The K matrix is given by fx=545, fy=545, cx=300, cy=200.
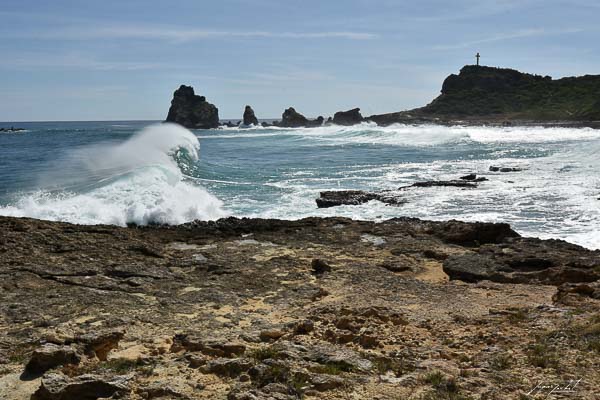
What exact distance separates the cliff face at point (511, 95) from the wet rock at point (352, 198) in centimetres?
7112

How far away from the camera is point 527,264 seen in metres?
10.4

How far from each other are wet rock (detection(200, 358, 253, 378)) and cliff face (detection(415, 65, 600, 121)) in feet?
282

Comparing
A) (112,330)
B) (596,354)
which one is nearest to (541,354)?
(596,354)

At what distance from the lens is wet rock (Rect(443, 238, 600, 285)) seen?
9.72 m

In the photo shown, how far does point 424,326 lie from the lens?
7.44 m

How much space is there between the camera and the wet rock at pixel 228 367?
5738 mm

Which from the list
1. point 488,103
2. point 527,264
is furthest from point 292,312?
point 488,103

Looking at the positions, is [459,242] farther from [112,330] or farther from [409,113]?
[409,113]

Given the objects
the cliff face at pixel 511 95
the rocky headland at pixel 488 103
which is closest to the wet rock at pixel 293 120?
the rocky headland at pixel 488 103

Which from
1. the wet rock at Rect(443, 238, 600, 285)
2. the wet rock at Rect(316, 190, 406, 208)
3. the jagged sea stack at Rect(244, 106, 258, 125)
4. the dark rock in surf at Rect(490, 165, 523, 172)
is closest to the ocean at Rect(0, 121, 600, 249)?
the wet rock at Rect(316, 190, 406, 208)

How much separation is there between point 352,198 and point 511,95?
95939 millimetres

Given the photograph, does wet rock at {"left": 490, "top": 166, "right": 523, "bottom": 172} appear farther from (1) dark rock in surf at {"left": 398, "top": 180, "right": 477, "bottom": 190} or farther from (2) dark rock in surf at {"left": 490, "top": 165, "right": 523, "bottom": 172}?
Answer: (1) dark rock in surf at {"left": 398, "top": 180, "right": 477, "bottom": 190}

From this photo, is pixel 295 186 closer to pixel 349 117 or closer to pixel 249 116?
pixel 349 117

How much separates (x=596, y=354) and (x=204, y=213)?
1331 cm
